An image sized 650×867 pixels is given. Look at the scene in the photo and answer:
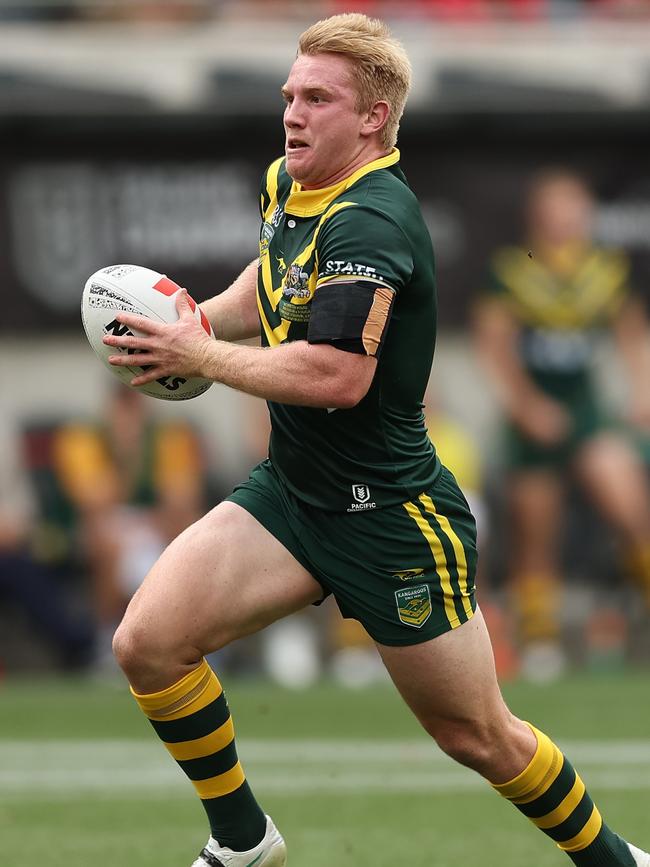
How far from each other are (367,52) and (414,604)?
153 centimetres

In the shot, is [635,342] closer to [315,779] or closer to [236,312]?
[315,779]

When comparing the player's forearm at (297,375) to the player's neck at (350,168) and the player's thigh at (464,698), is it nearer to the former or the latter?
the player's neck at (350,168)

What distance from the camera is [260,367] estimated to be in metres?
4.42

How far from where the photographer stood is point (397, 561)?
183 inches

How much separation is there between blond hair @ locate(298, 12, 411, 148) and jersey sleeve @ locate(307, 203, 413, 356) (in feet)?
1.24

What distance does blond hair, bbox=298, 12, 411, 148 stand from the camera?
4.54 meters

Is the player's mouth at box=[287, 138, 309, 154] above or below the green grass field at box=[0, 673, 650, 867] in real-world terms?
above

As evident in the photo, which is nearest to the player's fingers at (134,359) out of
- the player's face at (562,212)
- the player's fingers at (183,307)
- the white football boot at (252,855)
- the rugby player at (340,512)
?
the rugby player at (340,512)

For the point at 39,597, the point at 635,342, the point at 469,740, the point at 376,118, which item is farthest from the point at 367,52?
the point at 635,342

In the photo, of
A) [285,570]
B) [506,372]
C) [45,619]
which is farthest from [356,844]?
[506,372]

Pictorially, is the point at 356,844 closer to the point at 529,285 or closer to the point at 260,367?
the point at 260,367

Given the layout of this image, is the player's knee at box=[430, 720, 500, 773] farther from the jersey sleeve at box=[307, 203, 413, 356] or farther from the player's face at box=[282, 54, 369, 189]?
the player's face at box=[282, 54, 369, 189]

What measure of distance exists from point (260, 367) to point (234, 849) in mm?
1483

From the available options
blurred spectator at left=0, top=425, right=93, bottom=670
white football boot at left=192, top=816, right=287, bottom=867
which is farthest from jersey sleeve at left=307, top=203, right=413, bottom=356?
blurred spectator at left=0, top=425, right=93, bottom=670
